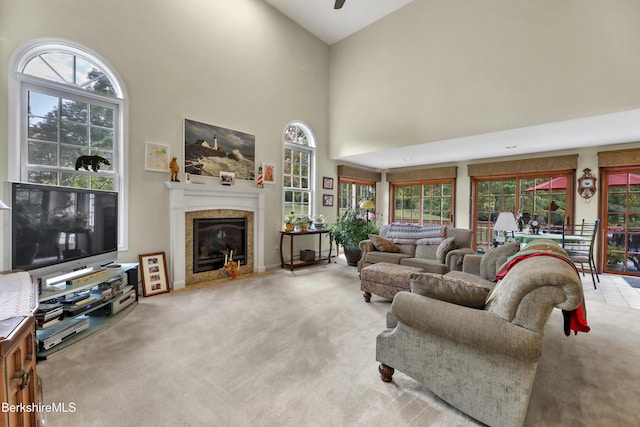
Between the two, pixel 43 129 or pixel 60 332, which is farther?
pixel 43 129

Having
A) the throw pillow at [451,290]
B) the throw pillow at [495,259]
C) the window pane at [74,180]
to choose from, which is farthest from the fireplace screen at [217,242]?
the throw pillow at [495,259]

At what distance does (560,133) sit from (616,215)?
6.87 ft

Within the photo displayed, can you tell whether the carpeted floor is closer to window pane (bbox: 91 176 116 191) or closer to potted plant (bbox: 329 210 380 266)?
potted plant (bbox: 329 210 380 266)

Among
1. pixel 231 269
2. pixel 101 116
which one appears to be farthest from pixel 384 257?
pixel 101 116

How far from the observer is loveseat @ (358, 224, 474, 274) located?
3.67 meters

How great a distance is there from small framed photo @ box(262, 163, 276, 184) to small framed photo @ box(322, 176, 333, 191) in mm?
1303

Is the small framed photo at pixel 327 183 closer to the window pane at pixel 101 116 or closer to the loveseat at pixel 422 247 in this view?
the loveseat at pixel 422 247

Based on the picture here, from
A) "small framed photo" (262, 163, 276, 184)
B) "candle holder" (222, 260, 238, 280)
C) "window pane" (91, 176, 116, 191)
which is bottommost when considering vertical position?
"candle holder" (222, 260, 238, 280)

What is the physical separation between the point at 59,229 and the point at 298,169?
3.83m

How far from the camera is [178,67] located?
12.3 ft

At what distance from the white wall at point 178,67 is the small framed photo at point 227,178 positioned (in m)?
0.63

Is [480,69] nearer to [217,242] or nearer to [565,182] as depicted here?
[565,182]

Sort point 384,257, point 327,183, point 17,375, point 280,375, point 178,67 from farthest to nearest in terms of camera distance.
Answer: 1. point 327,183
2. point 384,257
3. point 178,67
4. point 280,375
5. point 17,375

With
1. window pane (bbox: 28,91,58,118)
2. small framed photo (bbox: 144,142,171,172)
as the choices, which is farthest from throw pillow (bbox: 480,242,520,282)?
window pane (bbox: 28,91,58,118)
